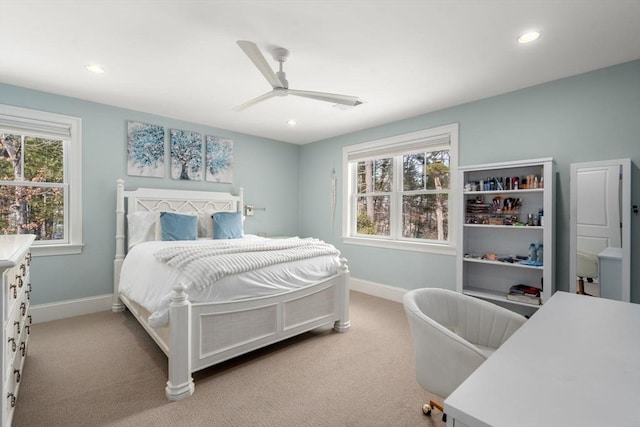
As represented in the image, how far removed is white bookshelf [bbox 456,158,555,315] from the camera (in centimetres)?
277

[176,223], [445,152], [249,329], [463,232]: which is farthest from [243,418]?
[445,152]

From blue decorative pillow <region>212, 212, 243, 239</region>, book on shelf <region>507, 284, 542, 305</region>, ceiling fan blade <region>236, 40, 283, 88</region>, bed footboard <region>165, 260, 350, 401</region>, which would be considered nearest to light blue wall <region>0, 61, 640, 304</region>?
book on shelf <region>507, 284, 542, 305</region>

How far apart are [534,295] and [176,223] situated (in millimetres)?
3868

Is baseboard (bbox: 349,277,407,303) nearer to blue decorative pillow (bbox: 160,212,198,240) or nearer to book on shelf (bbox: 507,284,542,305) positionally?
book on shelf (bbox: 507,284,542,305)

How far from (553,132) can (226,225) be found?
3.80 m

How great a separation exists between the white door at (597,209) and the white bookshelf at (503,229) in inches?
9.4

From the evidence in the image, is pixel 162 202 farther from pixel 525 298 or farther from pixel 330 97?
pixel 525 298

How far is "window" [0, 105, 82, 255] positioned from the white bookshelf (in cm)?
439

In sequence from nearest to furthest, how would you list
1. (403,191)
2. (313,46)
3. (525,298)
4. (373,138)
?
(313,46)
(525,298)
(403,191)
(373,138)

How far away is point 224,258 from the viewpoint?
7.70 feet

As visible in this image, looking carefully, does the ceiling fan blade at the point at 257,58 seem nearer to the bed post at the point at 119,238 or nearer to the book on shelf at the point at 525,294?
the bed post at the point at 119,238

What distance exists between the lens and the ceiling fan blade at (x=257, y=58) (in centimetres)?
190

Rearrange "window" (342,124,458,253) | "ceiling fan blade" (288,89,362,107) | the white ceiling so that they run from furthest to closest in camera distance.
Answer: "window" (342,124,458,253) → "ceiling fan blade" (288,89,362,107) → the white ceiling

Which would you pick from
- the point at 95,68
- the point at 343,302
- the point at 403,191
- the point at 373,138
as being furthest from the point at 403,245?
the point at 95,68
